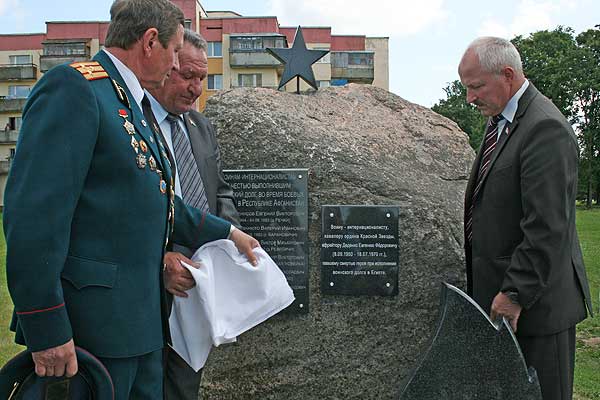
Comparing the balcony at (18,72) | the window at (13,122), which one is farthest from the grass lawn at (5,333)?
the window at (13,122)

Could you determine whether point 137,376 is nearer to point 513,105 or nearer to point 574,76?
point 513,105

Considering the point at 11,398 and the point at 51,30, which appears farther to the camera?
the point at 51,30

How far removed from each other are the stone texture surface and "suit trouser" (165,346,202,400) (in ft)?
1.92

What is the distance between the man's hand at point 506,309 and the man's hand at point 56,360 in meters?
1.83

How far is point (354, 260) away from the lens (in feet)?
12.1

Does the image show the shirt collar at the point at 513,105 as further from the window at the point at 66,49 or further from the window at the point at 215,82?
the window at the point at 66,49

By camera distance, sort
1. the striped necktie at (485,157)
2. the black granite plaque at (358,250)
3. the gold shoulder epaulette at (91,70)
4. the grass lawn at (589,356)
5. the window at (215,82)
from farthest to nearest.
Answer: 1. the window at (215,82)
2. the grass lawn at (589,356)
3. the black granite plaque at (358,250)
4. the striped necktie at (485,157)
5. the gold shoulder epaulette at (91,70)

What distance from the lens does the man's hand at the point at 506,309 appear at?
2.93 meters

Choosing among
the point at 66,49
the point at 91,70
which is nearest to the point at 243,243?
the point at 91,70

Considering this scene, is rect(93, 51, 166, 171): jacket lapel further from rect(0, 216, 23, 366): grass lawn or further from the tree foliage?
the tree foliage

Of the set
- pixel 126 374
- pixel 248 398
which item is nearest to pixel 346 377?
pixel 248 398

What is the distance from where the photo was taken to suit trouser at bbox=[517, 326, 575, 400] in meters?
3.03

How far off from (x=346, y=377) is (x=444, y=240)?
36.7 inches

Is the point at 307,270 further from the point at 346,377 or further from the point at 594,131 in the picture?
the point at 594,131
